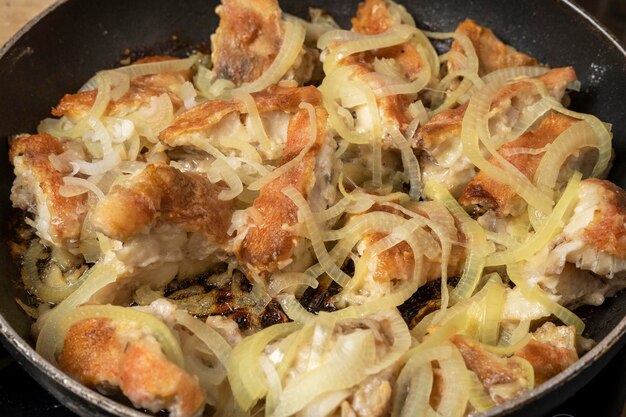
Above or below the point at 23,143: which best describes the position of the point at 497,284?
below

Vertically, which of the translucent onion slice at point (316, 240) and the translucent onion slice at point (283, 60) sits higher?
the translucent onion slice at point (283, 60)

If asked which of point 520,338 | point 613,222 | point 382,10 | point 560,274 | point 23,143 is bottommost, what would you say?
point 520,338

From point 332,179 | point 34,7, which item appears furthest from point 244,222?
point 34,7

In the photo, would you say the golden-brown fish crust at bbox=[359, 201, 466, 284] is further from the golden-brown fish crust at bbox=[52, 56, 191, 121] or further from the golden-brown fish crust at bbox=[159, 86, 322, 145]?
the golden-brown fish crust at bbox=[52, 56, 191, 121]

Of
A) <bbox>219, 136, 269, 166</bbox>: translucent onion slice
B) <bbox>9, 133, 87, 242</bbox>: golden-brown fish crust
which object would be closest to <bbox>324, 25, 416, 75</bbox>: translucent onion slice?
<bbox>219, 136, 269, 166</bbox>: translucent onion slice

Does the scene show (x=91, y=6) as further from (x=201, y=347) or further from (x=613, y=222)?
(x=613, y=222)

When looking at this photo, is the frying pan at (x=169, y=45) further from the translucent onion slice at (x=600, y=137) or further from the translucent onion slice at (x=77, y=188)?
the translucent onion slice at (x=77, y=188)

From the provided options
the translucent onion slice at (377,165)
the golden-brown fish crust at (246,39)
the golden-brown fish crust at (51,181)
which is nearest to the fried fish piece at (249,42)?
the golden-brown fish crust at (246,39)
